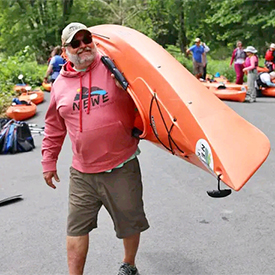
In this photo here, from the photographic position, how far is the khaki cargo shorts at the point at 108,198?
367 centimetres

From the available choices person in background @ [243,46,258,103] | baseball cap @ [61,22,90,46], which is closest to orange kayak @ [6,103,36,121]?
person in background @ [243,46,258,103]

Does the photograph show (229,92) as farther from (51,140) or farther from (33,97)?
(51,140)

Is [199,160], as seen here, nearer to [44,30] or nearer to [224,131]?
[224,131]

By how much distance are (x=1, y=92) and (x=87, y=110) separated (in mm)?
11892

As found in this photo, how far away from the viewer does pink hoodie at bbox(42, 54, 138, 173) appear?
352 centimetres

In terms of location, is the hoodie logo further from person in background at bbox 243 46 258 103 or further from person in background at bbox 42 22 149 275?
person in background at bbox 243 46 258 103

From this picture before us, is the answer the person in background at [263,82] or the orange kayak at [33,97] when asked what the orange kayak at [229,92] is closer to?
the person in background at [263,82]

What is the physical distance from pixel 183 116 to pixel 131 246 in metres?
1.16

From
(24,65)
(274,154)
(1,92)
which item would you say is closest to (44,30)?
(24,65)

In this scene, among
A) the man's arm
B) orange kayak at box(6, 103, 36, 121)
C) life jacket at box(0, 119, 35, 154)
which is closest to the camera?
the man's arm

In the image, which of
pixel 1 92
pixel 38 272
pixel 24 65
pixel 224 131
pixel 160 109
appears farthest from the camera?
pixel 24 65

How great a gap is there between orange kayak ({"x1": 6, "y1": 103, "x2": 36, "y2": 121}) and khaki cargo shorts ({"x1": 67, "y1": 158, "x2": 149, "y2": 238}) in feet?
30.9

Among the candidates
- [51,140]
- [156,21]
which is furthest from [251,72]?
[156,21]

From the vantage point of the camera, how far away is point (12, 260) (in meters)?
4.62
